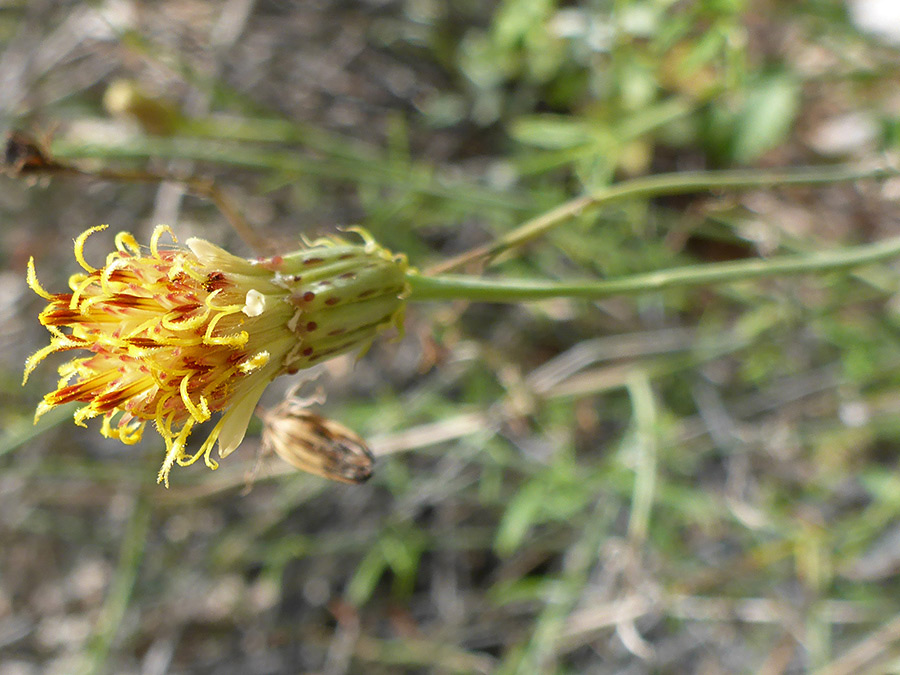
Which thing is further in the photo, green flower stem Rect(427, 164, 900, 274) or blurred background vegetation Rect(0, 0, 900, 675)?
blurred background vegetation Rect(0, 0, 900, 675)

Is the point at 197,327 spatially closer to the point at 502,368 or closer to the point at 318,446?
the point at 318,446

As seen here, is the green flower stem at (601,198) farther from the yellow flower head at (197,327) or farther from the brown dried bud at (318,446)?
the brown dried bud at (318,446)

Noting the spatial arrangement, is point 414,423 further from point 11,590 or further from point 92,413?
point 11,590

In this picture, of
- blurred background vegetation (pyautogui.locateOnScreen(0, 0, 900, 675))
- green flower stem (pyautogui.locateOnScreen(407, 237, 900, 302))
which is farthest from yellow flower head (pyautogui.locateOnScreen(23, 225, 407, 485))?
blurred background vegetation (pyautogui.locateOnScreen(0, 0, 900, 675))

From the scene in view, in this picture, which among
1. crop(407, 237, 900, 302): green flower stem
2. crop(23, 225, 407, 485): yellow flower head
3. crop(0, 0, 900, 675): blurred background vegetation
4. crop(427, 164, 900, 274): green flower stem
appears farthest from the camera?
crop(0, 0, 900, 675): blurred background vegetation

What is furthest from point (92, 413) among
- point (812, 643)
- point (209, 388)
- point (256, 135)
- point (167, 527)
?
point (167, 527)

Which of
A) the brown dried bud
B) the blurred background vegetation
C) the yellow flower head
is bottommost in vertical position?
the blurred background vegetation

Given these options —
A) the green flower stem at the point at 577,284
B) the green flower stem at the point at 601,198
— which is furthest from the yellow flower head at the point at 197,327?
the green flower stem at the point at 601,198

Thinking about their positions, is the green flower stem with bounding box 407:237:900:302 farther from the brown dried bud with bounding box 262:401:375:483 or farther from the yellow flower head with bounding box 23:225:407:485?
the brown dried bud with bounding box 262:401:375:483
